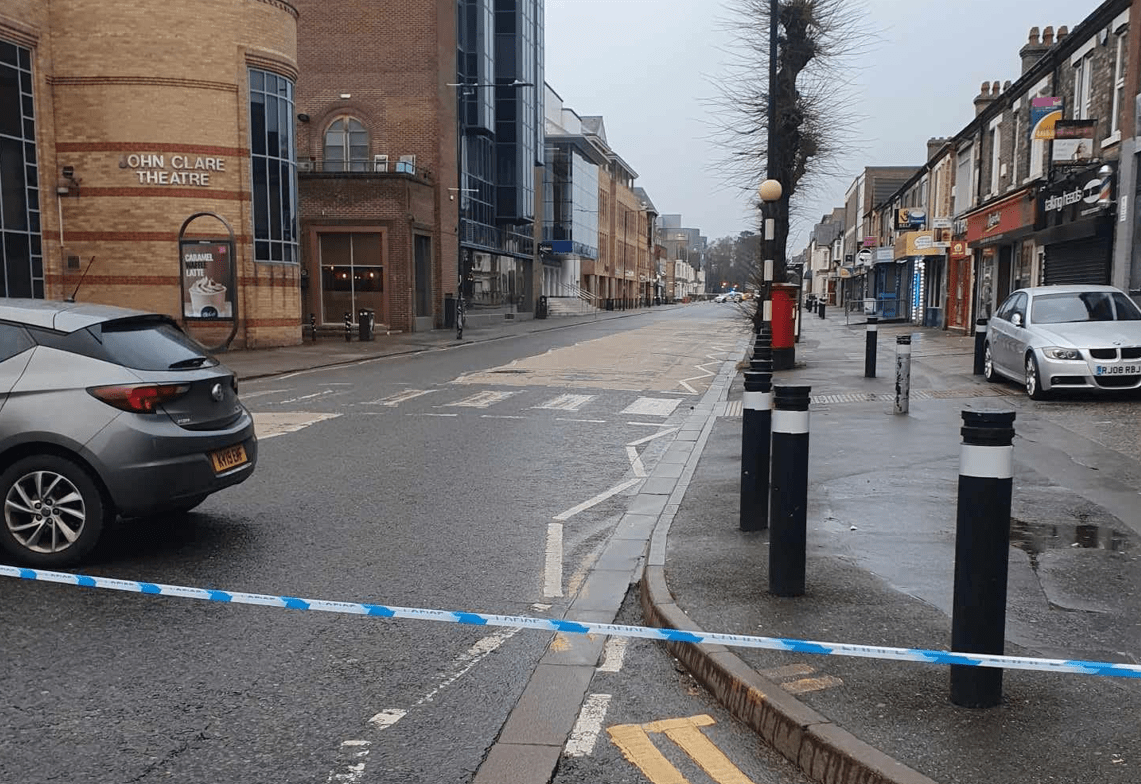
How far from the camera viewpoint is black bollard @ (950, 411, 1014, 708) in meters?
3.67

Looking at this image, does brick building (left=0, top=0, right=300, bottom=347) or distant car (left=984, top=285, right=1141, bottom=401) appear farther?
brick building (left=0, top=0, right=300, bottom=347)

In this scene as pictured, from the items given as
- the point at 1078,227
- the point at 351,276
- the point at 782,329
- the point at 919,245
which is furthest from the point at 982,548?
the point at 919,245

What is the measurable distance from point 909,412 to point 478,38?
3589 centimetres

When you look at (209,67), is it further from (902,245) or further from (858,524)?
(902,245)

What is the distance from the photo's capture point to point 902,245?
4044cm

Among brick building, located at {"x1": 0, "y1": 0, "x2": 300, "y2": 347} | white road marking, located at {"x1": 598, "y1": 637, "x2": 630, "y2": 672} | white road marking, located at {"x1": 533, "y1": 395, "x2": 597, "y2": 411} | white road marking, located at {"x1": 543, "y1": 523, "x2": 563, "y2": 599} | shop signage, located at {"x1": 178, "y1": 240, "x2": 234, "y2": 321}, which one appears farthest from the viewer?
shop signage, located at {"x1": 178, "y1": 240, "x2": 234, "y2": 321}

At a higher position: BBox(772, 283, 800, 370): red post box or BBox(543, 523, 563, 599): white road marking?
BBox(772, 283, 800, 370): red post box

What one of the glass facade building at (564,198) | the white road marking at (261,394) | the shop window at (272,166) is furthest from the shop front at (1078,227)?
the glass facade building at (564,198)

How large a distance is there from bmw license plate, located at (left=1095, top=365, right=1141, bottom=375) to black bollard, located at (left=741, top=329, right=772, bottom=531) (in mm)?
8320

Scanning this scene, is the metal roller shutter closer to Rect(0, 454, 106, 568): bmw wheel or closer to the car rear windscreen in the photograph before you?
the car rear windscreen

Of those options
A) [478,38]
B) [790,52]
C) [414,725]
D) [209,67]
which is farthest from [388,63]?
[414,725]

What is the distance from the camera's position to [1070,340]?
13125 millimetres

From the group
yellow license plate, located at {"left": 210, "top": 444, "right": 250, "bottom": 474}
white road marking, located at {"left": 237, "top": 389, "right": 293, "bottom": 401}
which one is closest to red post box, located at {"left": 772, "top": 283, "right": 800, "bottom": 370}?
white road marking, located at {"left": 237, "top": 389, "right": 293, "bottom": 401}

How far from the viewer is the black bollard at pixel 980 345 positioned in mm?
17109
